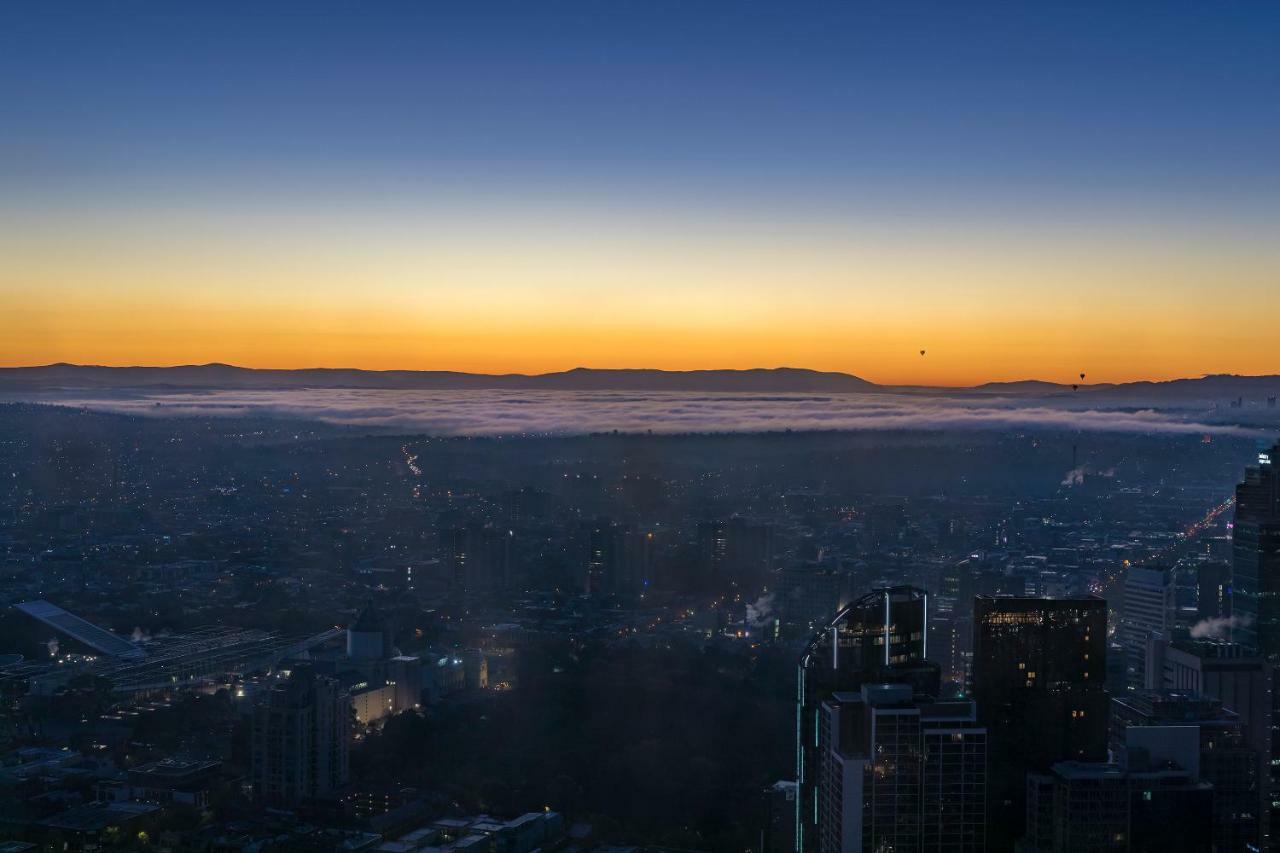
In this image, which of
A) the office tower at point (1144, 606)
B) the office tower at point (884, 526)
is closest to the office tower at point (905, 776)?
the office tower at point (1144, 606)

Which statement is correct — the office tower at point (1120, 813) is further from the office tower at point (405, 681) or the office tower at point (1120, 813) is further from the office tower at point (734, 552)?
the office tower at point (734, 552)

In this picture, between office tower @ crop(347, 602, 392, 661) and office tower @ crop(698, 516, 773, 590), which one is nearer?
office tower @ crop(347, 602, 392, 661)

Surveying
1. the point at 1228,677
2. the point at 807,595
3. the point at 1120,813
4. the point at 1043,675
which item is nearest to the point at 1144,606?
the point at 807,595

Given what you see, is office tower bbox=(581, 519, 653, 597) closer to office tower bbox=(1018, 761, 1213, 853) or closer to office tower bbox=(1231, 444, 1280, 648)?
office tower bbox=(1231, 444, 1280, 648)

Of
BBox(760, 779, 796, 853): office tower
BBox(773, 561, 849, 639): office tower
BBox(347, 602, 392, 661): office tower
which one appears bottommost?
BBox(760, 779, 796, 853): office tower

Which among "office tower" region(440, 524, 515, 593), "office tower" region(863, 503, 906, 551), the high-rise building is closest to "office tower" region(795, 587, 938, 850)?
the high-rise building

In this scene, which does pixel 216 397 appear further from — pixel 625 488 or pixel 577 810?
pixel 577 810

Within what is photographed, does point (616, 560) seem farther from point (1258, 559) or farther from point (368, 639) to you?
point (1258, 559)

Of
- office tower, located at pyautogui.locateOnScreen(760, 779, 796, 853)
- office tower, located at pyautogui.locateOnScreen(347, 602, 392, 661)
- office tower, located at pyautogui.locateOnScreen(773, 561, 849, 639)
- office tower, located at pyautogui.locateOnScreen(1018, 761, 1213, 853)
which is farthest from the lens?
office tower, located at pyautogui.locateOnScreen(773, 561, 849, 639)
